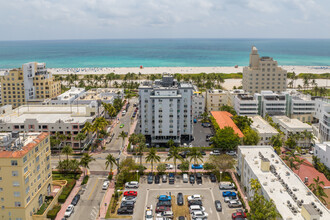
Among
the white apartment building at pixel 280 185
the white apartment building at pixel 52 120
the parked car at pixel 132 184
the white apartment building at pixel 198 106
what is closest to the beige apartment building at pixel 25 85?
the white apartment building at pixel 52 120

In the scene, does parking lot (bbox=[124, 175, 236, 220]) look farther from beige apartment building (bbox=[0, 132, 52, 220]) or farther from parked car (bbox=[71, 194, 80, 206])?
beige apartment building (bbox=[0, 132, 52, 220])

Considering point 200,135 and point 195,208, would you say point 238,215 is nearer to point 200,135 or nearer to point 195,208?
point 195,208

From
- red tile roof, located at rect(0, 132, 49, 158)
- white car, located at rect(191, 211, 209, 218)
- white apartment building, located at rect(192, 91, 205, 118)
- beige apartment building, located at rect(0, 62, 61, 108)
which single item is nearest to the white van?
white car, located at rect(191, 211, 209, 218)

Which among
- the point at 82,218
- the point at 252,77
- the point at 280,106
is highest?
the point at 252,77

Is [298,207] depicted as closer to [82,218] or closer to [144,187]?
[144,187]

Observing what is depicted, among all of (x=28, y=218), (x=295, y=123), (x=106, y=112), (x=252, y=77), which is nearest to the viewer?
(x=28, y=218)

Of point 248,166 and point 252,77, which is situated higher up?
point 252,77

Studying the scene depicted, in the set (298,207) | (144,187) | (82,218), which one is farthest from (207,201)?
(82,218)

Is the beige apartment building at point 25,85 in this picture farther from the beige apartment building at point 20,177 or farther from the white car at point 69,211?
the white car at point 69,211
